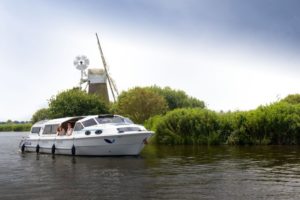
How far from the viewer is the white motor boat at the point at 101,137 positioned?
109 ft

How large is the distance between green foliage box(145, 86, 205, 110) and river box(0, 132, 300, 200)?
63.0 metres

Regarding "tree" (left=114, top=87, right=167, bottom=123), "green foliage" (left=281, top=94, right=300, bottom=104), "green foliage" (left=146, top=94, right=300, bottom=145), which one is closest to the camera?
"green foliage" (left=146, top=94, right=300, bottom=145)

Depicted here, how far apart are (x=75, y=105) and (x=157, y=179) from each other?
52193mm

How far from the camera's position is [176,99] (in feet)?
312

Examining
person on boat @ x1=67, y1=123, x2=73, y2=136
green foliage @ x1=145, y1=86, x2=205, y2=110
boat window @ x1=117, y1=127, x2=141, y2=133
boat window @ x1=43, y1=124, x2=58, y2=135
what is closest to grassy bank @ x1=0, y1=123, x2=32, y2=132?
green foliage @ x1=145, y1=86, x2=205, y2=110

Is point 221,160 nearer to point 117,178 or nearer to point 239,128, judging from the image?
point 117,178

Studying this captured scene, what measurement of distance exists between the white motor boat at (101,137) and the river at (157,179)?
7.39 ft

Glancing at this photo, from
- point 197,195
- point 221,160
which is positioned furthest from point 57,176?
point 221,160

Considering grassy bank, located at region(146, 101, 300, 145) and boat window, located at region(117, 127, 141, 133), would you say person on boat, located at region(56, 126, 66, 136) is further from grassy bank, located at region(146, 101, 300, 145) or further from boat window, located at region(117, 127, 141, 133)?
grassy bank, located at region(146, 101, 300, 145)

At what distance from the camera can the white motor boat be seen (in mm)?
33312

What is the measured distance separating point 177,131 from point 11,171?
25495 mm

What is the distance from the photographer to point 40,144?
139 feet

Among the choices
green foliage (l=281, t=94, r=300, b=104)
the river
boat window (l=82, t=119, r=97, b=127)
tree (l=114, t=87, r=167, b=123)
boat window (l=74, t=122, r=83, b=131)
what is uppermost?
green foliage (l=281, t=94, r=300, b=104)

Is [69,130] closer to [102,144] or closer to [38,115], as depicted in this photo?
[102,144]
